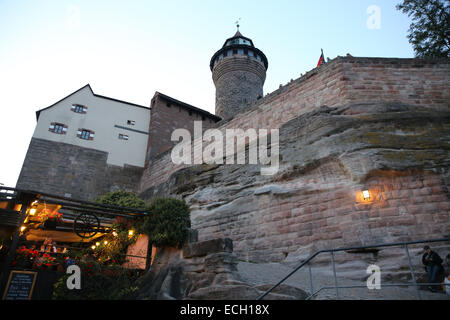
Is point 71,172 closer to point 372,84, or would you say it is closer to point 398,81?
A: point 372,84

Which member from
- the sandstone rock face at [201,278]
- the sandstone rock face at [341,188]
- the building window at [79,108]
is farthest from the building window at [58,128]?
the sandstone rock face at [201,278]

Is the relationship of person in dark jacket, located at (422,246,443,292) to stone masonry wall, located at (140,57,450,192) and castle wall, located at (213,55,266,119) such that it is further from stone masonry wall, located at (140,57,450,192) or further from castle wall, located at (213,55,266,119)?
castle wall, located at (213,55,266,119)

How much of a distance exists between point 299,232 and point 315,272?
134 centimetres

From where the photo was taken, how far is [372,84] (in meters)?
10.6

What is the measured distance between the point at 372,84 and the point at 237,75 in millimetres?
16809

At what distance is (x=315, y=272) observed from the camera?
290 inches

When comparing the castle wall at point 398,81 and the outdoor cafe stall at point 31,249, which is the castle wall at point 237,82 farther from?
the outdoor cafe stall at point 31,249

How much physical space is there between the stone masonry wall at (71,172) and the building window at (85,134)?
30.3 inches

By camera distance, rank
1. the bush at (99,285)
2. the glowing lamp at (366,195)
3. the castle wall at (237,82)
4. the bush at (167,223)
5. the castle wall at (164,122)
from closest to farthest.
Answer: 1. the bush at (99,285)
2. the bush at (167,223)
3. the glowing lamp at (366,195)
4. the castle wall at (164,122)
5. the castle wall at (237,82)

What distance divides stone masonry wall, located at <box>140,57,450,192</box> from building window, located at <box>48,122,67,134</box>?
13263mm

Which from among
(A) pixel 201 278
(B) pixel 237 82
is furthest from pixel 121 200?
(B) pixel 237 82

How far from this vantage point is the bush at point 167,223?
268 inches
